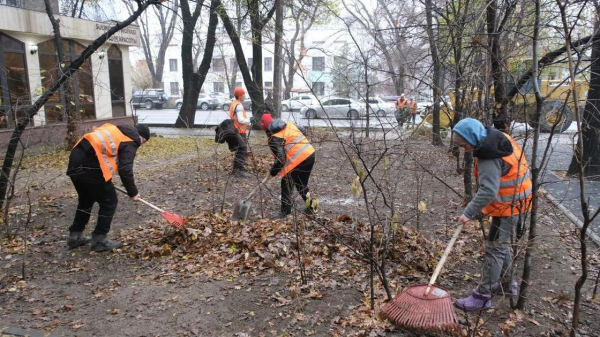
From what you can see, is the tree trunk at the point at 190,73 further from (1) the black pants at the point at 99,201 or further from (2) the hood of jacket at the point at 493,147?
(2) the hood of jacket at the point at 493,147

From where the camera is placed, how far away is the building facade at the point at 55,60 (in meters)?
11.3

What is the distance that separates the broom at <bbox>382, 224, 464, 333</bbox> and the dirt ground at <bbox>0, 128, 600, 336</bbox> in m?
0.16

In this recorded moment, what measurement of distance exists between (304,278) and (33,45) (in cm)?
1214

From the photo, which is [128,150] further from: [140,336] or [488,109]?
[488,109]

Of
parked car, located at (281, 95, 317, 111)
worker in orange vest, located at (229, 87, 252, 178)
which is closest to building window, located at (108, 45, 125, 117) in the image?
parked car, located at (281, 95, 317, 111)

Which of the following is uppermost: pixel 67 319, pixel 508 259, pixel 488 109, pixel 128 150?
pixel 488 109

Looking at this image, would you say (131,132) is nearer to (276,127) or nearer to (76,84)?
(276,127)

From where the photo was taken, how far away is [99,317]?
3.44 meters

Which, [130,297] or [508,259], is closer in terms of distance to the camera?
[508,259]

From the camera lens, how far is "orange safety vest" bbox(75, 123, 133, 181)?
4.41 meters

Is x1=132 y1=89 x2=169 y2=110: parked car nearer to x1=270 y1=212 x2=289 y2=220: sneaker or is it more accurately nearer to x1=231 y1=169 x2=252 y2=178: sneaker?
x1=231 y1=169 x2=252 y2=178: sneaker

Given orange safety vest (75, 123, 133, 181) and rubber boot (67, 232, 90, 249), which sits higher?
orange safety vest (75, 123, 133, 181)

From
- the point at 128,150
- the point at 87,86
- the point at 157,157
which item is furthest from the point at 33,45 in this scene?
the point at 128,150

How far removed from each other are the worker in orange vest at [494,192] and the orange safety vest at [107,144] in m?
3.18
